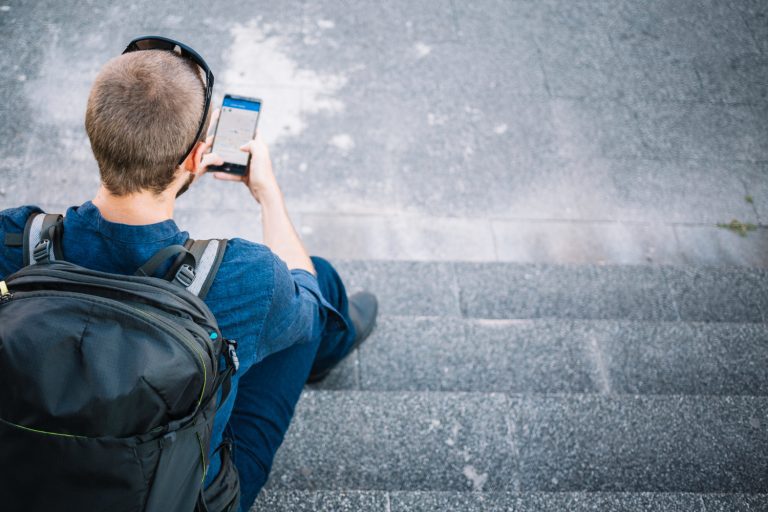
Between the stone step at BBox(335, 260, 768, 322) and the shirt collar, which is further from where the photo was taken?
the stone step at BBox(335, 260, 768, 322)

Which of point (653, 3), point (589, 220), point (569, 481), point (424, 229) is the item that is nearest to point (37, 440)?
point (569, 481)

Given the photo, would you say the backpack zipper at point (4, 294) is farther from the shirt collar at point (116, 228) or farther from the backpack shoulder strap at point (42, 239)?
the shirt collar at point (116, 228)

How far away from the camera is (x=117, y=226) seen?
4.17 feet

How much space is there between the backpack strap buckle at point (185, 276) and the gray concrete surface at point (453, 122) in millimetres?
2140

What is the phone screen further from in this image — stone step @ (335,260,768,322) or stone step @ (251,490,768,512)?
stone step @ (251,490,768,512)

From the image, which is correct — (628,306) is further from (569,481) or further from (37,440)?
(37,440)

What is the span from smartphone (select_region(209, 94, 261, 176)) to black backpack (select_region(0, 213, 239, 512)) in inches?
37.7

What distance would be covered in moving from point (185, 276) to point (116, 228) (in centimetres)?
21

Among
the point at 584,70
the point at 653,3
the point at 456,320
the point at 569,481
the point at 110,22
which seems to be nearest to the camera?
the point at 569,481

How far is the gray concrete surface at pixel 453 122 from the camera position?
11.7ft

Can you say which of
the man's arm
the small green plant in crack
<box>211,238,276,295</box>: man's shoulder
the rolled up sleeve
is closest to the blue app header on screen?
the man's arm

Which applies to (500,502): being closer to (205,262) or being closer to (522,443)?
(522,443)

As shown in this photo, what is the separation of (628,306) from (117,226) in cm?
266

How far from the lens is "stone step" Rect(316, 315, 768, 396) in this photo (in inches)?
95.3
